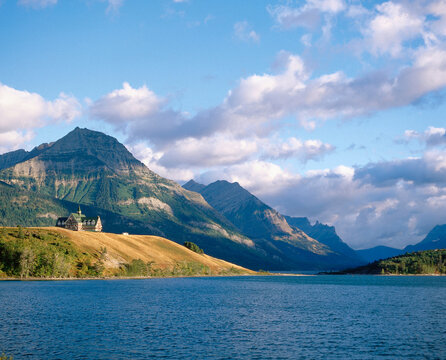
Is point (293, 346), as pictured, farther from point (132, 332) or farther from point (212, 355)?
point (132, 332)

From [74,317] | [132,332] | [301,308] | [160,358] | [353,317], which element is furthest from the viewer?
[301,308]

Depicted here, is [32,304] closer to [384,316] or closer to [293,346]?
[293,346]

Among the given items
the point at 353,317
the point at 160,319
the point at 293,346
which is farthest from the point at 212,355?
the point at 353,317

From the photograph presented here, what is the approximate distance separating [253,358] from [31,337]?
40533 millimetres

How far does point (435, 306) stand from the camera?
5787 inches

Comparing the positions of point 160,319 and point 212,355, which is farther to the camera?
point 160,319

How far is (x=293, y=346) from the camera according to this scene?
76.1 m

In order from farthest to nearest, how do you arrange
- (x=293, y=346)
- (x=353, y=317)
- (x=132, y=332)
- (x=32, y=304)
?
(x=32, y=304) < (x=353, y=317) < (x=132, y=332) < (x=293, y=346)

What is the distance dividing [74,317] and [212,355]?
168 ft

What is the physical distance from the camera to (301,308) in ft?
456

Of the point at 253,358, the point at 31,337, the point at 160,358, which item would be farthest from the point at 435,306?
the point at 31,337

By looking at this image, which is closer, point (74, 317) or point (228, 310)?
point (74, 317)

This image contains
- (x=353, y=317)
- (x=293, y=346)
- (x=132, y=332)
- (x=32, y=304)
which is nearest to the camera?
(x=293, y=346)

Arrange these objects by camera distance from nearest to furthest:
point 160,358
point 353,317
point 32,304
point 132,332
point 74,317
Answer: point 160,358 < point 132,332 < point 74,317 < point 353,317 < point 32,304
